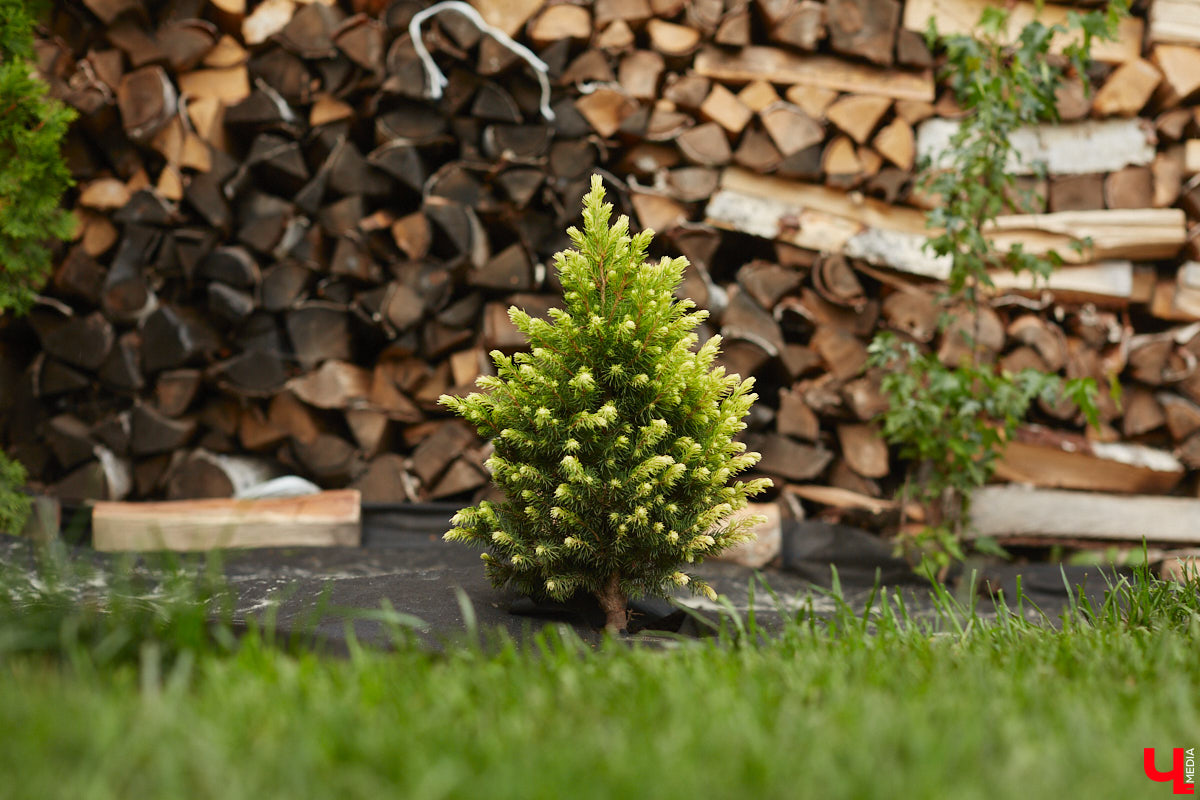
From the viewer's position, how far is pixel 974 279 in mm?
3156

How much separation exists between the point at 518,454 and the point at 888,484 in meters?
2.22

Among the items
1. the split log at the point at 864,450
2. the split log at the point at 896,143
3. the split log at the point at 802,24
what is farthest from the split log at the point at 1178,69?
the split log at the point at 864,450

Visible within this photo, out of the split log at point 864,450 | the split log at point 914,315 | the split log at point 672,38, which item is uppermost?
the split log at point 672,38

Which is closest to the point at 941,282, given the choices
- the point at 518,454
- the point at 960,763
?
the point at 518,454

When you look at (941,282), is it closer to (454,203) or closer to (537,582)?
(454,203)

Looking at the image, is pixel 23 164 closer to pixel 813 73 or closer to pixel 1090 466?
pixel 813 73

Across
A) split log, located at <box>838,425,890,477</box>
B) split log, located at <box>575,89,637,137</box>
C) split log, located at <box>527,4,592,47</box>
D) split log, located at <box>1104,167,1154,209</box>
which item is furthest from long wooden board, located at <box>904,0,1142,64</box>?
split log, located at <box>838,425,890,477</box>

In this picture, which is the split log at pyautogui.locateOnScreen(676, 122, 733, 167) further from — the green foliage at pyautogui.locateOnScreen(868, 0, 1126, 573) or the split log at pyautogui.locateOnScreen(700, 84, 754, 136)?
the green foliage at pyautogui.locateOnScreen(868, 0, 1126, 573)

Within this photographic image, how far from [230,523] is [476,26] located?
6.70 ft

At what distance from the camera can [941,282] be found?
3.54 metres

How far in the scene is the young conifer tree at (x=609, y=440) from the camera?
1.79 m

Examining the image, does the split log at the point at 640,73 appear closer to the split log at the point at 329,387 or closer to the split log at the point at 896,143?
the split log at the point at 896,143

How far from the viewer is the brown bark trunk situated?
6.20 feet

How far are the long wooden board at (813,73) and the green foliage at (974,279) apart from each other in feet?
0.97
